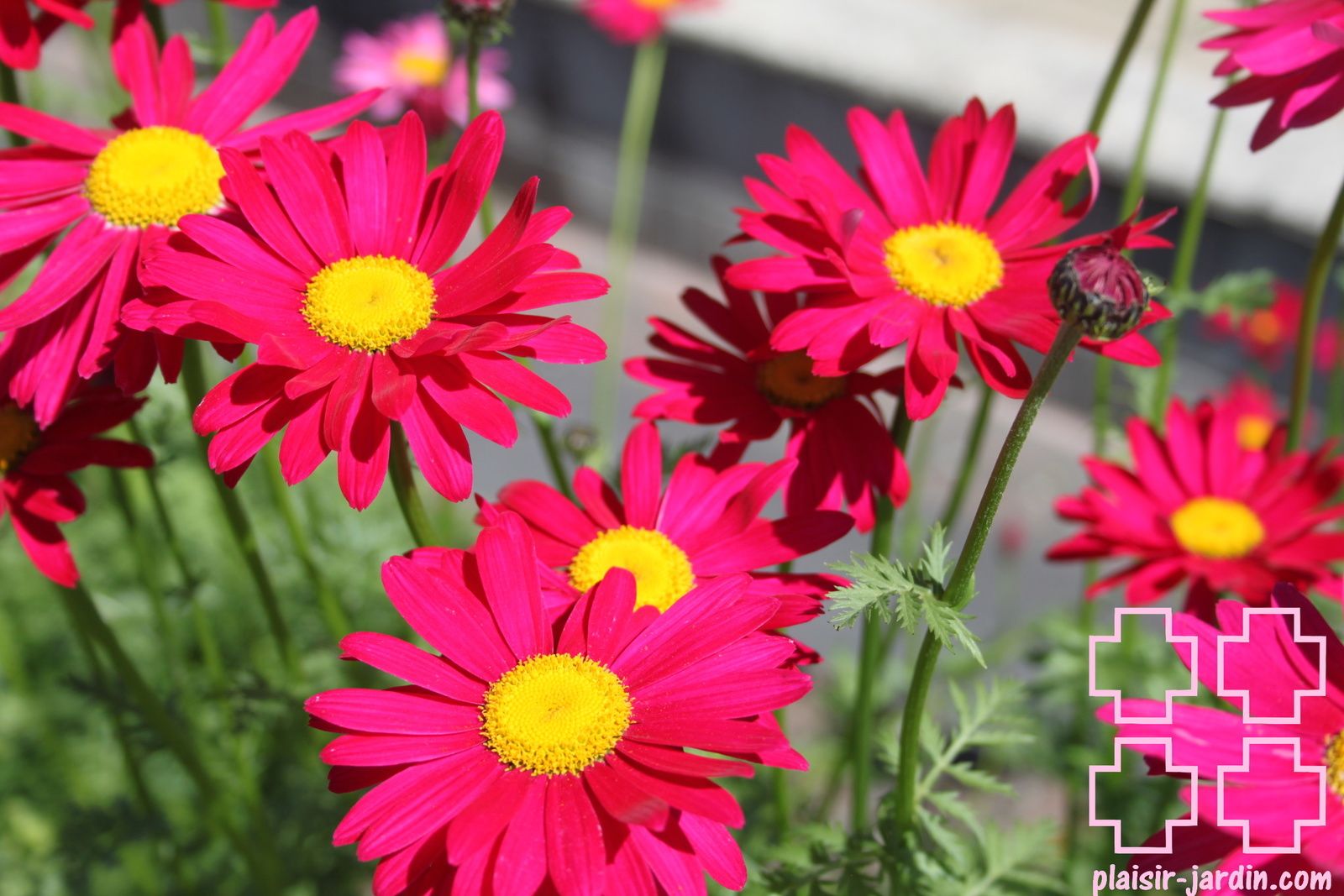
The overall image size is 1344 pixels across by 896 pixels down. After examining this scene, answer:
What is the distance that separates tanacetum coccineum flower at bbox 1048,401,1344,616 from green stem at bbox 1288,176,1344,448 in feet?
0.13

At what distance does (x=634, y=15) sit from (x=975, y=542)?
1264mm

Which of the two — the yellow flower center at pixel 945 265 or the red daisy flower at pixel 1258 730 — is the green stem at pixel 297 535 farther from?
the red daisy flower at pixel 1258 730

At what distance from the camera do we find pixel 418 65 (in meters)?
1.82

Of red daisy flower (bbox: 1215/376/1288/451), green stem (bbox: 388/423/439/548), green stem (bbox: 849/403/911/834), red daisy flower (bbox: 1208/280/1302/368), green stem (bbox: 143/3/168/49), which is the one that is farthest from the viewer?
red daisy flower (bbox: 1208/280/1302/368)

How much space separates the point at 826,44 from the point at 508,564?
163 cm

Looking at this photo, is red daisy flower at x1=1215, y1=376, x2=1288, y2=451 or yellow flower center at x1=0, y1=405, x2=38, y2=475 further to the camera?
red daisy flower at x1=1215, y1=376, x2=1288, y2=451

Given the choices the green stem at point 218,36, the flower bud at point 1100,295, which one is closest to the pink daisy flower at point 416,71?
the green stem at point 218,36

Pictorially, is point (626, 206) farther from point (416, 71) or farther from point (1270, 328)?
point (1270, 328)

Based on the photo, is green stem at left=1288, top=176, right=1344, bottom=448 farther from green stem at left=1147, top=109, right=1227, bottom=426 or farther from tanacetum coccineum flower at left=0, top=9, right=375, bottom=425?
tanacetum coccineum flower at left=0, top=9, right=375, bottom=425

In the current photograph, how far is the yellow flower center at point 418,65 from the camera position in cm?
179

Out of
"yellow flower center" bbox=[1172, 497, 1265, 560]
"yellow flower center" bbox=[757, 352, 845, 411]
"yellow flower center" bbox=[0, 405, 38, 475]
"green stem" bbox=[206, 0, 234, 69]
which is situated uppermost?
"green stem" bbox=[206, 0, 234, 69]

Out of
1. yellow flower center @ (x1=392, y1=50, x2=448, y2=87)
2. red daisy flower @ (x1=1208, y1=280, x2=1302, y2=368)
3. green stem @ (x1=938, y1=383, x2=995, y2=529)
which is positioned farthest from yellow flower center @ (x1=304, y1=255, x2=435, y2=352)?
red daisy flower @ (x1=1208, y1=280, x2=1302, y2=368)

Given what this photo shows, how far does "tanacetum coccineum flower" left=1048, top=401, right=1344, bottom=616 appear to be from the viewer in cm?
91

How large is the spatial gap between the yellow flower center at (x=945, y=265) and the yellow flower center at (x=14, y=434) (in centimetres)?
52
